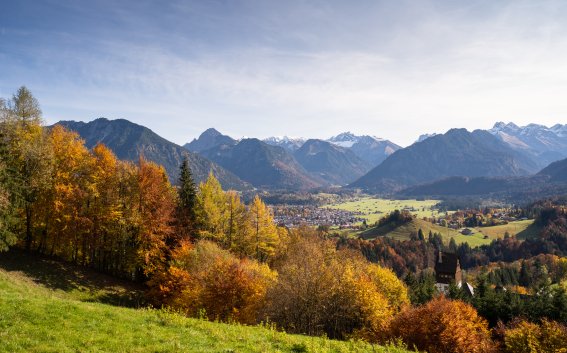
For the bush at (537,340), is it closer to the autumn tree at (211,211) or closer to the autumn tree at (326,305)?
the autumn tree at (326,305)

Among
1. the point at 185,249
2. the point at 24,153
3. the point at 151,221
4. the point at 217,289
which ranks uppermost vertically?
the point at 24,153

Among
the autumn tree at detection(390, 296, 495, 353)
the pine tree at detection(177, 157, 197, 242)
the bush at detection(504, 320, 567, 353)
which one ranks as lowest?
the bush at detection(504, 320, 567, 353)

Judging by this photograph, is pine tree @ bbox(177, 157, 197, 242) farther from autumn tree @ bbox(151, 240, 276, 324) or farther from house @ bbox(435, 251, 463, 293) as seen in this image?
house @ bbox(435, 251, 463, 293)

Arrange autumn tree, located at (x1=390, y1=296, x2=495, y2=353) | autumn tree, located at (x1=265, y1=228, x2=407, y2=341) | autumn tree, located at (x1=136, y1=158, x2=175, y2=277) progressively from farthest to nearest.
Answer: autumn tree, located at (x1=136, y1=158, x2=175, y2=277) < autumn tree, located at (x1=265, y1=228, x2=407, y2=341) < autumn tree, located at (x1=390, y1=296, x2=495, y2=353)

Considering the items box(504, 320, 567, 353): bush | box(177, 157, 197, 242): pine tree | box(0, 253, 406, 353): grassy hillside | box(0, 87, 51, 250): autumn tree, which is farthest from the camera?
box(177, 157, 197, 242): pine tree

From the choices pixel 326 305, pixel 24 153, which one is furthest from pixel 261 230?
pixel 24 153

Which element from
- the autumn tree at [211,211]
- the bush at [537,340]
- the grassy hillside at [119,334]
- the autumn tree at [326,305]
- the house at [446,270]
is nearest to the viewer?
the grassy hillside at [119,334]

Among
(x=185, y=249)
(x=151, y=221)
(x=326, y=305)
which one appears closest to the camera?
(x=326, y=305)

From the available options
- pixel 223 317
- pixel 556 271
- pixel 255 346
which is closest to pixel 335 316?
pixel 223 317

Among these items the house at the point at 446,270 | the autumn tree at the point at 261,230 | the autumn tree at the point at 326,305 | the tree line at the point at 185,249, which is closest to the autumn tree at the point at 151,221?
the tree line at the point at 185,249

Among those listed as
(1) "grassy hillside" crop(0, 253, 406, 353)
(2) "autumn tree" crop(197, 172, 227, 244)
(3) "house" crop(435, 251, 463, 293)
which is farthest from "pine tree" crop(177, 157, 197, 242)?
(3) "house" crop(435, 251, 463, 293)

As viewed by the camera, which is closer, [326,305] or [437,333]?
[437,333]

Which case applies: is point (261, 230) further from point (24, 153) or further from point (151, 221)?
point (24, 153)

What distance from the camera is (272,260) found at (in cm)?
7625
